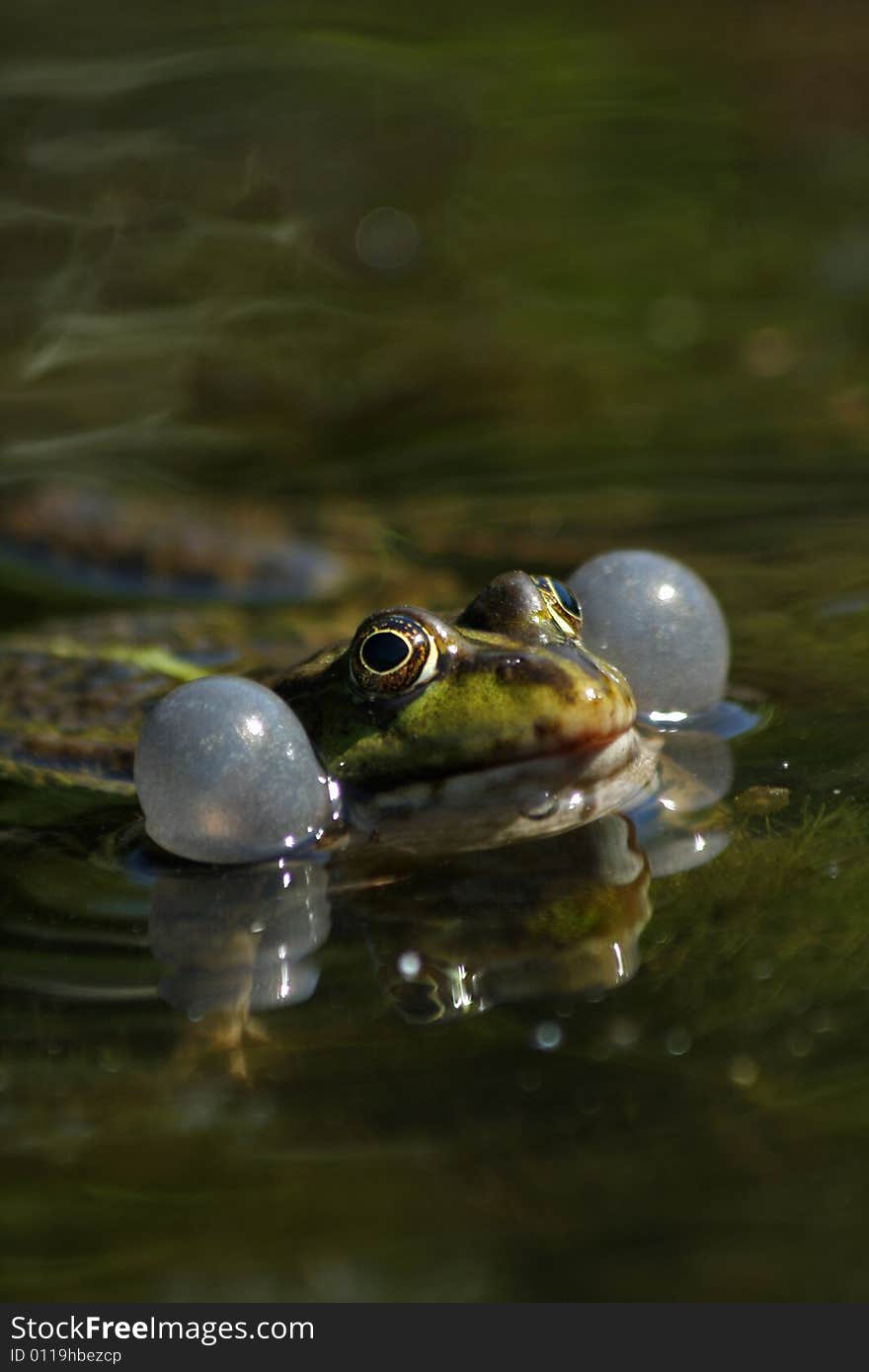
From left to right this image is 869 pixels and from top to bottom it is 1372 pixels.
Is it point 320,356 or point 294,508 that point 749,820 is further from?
point 320,356

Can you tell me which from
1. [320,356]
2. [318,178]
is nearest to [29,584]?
[320,356]

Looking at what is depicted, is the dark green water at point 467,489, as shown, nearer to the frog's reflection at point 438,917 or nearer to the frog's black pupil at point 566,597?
the frog's reflection at point 438,917

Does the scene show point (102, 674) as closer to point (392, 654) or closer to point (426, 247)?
point (392, 654)

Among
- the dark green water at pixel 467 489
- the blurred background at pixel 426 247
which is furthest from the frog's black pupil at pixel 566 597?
the blurred background at pixel 426 247

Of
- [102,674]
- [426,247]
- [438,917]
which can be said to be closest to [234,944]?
[438,917]

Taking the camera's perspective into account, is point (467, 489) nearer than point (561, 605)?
No

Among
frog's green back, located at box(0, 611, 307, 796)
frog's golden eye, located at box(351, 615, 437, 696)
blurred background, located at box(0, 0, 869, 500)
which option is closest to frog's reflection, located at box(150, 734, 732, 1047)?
frog's golden eye, located at box(351, 615, 437, 696)
